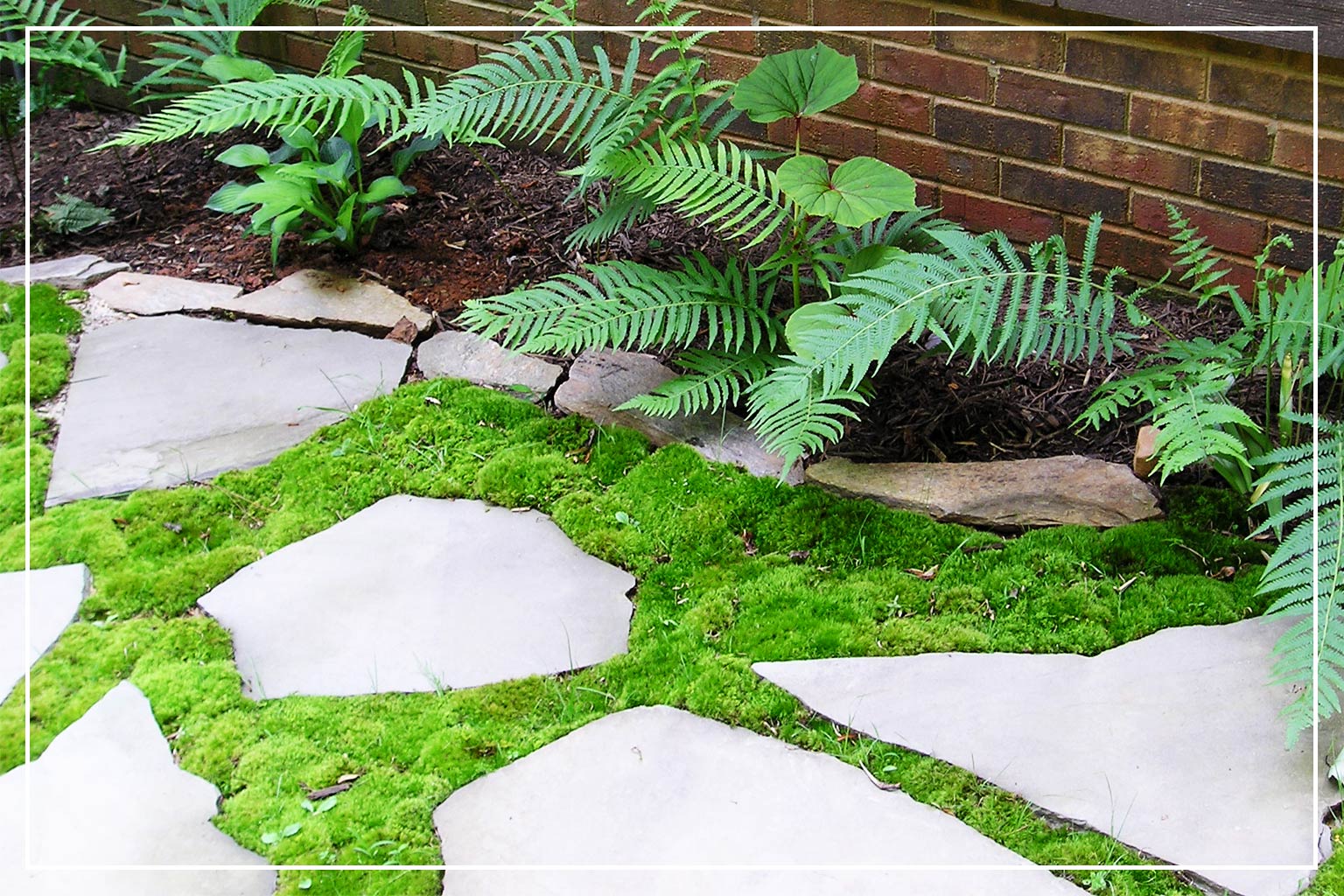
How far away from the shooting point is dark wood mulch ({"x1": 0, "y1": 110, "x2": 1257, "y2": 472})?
120 inches

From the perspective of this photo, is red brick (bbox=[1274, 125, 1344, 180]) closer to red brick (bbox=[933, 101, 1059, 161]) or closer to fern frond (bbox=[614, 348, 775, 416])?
red brick (bbox=[933, 101, 1059, 161])

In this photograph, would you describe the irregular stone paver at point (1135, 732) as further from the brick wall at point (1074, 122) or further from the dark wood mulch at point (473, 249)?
the brick wall at point (1074, 122)

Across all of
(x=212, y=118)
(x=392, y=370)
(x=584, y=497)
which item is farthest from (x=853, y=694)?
(x=212, y=118)

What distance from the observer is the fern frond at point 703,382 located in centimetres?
295

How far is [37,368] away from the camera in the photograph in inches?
138

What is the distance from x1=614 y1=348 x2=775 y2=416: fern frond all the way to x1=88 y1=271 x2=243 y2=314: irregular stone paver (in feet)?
4.52

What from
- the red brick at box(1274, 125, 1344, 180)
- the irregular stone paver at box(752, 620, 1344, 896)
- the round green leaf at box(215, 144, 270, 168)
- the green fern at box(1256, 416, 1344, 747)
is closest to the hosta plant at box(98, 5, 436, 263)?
the round green leaf at box(215, 144, 270, 168)

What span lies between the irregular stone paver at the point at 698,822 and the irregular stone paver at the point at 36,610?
97 centimetres

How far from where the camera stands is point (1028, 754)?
88.2 inches

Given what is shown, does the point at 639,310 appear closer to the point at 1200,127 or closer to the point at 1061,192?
the point at 1061,192

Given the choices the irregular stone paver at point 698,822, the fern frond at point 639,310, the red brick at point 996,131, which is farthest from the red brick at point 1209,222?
the irregular stone paver at point 698,822

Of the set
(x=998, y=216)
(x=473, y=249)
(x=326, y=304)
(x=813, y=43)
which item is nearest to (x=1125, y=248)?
(x=998, y=216)

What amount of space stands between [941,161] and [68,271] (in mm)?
2499

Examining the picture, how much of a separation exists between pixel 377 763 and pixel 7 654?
0.86 m
